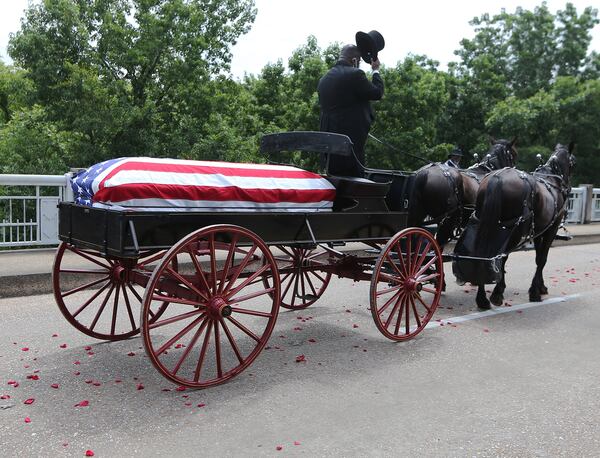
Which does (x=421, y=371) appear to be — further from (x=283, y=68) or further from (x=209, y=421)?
(x=283, y=68)

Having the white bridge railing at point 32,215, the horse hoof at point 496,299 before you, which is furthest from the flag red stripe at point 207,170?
the white bridge railing at point 32,215

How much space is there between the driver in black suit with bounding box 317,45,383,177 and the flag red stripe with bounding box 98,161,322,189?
543 millimetres

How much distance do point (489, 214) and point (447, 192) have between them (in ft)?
2.06

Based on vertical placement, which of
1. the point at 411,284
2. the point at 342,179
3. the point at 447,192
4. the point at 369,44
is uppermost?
the point at 369,44

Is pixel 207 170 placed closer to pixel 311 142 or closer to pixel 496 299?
pixel 311 142

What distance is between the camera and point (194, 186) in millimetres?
4051

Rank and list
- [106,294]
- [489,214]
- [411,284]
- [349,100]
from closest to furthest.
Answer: [411,284] → [349,100] → [106,294] → [489,214]

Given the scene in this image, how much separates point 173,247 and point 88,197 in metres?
0.89

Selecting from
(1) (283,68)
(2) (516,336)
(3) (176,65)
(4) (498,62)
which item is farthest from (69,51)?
(4) (498,62)

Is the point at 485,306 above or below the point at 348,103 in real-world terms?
below

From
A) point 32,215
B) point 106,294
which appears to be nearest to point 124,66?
point 32,215

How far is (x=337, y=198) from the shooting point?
5.18 m

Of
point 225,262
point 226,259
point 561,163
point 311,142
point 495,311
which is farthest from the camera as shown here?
point 561,163

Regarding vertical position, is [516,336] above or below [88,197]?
below
